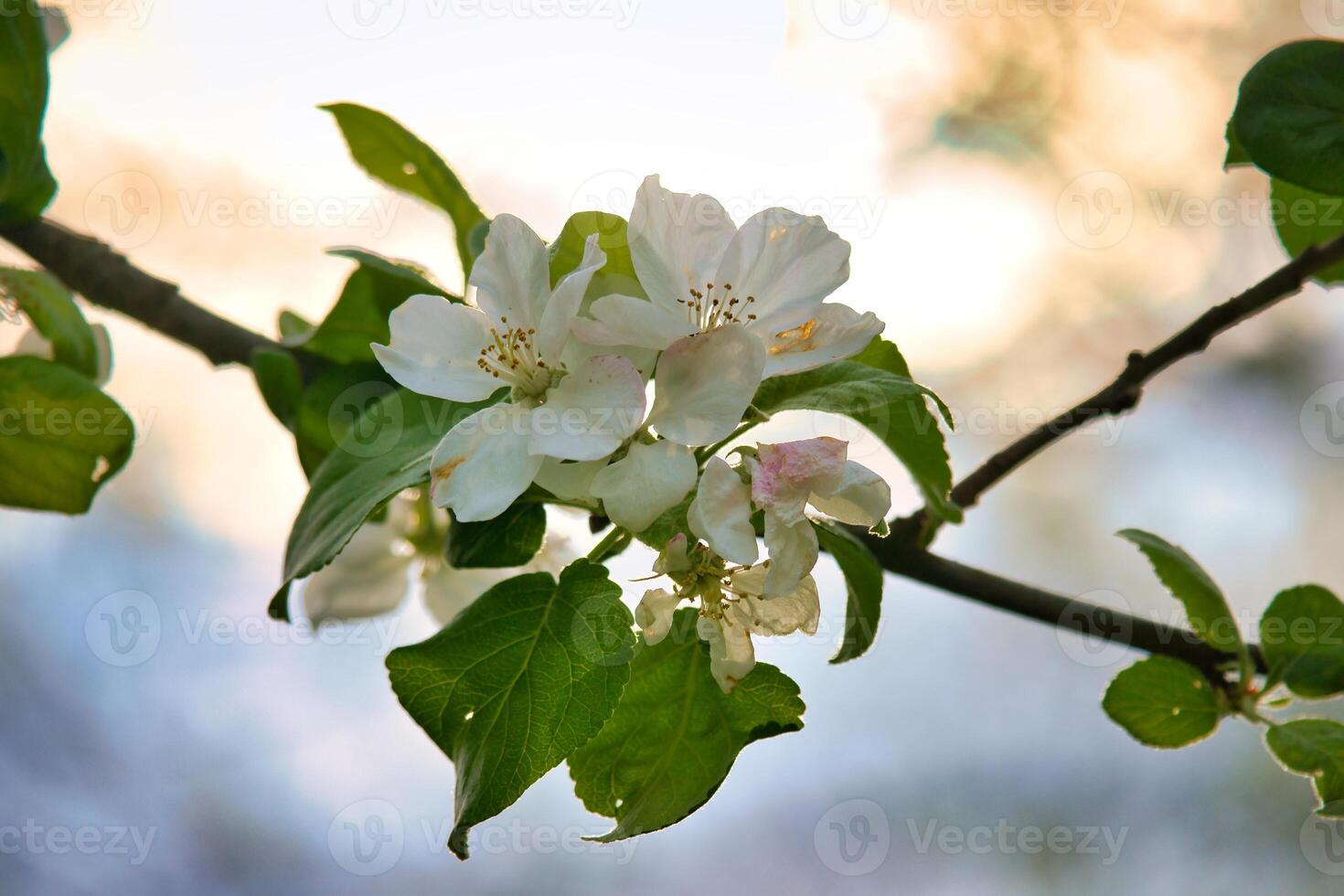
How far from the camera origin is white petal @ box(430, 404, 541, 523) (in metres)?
0.51

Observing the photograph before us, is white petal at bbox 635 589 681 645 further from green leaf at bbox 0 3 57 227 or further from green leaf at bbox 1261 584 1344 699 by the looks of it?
green leaf at bbox 0 3 57 227

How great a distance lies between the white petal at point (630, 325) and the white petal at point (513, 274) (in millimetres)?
42

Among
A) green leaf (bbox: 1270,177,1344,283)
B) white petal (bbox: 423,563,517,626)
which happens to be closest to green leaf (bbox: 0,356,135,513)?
white petal (bbox: 423,563,517,626)

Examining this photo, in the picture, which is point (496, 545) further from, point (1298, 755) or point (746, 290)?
point (1298, 755)

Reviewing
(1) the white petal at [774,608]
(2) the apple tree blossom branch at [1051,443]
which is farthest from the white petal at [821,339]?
(2) the apple tree blossom branch at [1051,443]

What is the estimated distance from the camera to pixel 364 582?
Result: 94 cm

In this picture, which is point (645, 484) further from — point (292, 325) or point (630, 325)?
point (292, 325)

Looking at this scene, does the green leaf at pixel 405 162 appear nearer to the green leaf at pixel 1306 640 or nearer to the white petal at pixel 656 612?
the white petal at pixel 656 612

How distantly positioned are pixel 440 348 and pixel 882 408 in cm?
22

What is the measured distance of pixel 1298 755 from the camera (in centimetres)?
82

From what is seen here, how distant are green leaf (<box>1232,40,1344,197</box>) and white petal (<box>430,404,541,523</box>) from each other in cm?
46

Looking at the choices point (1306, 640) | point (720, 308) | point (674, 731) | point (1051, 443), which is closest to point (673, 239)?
point (720, 308)

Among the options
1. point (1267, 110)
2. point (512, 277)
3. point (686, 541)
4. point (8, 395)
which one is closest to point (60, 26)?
point (8, 395)

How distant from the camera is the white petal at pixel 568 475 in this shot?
54 cm
